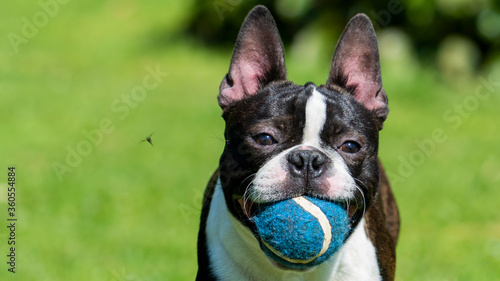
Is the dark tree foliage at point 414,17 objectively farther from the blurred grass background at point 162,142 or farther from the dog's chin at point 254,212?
the dog's chin at point 254,212

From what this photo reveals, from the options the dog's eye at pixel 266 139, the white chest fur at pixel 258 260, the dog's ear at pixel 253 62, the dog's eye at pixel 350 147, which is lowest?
the white chest fur at pixel 258 260

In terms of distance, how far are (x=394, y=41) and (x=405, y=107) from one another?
121cm

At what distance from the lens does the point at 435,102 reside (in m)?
10.6

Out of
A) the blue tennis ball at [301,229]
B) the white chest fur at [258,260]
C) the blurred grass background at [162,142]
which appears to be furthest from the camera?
the blurred grass background at [162,142]

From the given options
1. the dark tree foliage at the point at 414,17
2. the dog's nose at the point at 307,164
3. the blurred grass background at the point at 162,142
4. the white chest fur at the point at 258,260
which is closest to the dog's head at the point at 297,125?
the dog's nose at the point at 307,164

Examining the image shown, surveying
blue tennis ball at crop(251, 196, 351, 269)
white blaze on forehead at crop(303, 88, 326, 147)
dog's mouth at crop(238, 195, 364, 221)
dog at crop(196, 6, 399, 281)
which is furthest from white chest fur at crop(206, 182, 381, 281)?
white blaze on forehead at crop(303, 88, 326, 147)

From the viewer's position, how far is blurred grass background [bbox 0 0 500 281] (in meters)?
5.75

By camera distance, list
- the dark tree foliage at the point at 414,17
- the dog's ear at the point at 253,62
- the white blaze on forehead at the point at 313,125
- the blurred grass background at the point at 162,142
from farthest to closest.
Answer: the dark tree foliage at the point at 414,17, the blurred grass background at the point at 162,142, the dog's ear at the point at 253,62, the white blaze on forehead at the point at 313,125

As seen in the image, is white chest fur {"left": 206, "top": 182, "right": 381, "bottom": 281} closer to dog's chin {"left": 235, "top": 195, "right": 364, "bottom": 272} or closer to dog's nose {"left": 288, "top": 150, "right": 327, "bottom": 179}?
dog's chin {"left": 235, "top": 195, "right": 364, "bottom": 272}

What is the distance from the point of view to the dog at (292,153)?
Answer: 338 centimetres

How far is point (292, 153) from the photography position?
11.1 ft

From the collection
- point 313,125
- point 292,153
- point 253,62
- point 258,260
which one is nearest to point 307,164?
point 292,153

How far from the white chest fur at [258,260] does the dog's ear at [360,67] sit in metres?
0.70

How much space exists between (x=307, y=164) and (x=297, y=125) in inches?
11.8
